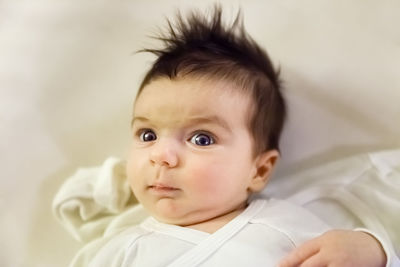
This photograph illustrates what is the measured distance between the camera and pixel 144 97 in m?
1.02

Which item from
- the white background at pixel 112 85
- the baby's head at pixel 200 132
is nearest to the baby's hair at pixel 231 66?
the baby's head at pixel 200 132

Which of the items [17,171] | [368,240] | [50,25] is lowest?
[368,240]

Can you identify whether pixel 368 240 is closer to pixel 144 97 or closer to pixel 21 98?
pixel 144 97

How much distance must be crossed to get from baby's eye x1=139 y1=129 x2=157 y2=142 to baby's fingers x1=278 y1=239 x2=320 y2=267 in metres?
0.30

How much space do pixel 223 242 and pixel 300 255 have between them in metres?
0.12

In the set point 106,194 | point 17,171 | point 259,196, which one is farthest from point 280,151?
point 17,171

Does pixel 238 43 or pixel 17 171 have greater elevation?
pixel 238 43

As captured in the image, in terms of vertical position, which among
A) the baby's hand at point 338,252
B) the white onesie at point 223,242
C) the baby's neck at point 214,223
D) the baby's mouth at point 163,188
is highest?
the baby's mouth at point 163,188

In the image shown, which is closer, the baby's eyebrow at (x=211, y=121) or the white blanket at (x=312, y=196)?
the baby's eyebrow at (x=211, y=121)

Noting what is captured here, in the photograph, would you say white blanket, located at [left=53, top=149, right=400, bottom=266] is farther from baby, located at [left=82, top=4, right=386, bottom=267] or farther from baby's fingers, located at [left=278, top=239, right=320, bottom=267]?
baby's fingers, located at [left=278, top=239, right=320, bottom=267]

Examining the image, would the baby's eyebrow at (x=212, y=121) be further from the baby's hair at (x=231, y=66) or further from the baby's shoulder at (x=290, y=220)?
the baby's shoulder at (x=290, y=220)

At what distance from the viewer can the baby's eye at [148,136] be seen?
40.0 inches

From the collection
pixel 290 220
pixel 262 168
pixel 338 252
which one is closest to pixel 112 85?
pixel 262 168

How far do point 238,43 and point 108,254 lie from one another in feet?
1.43
